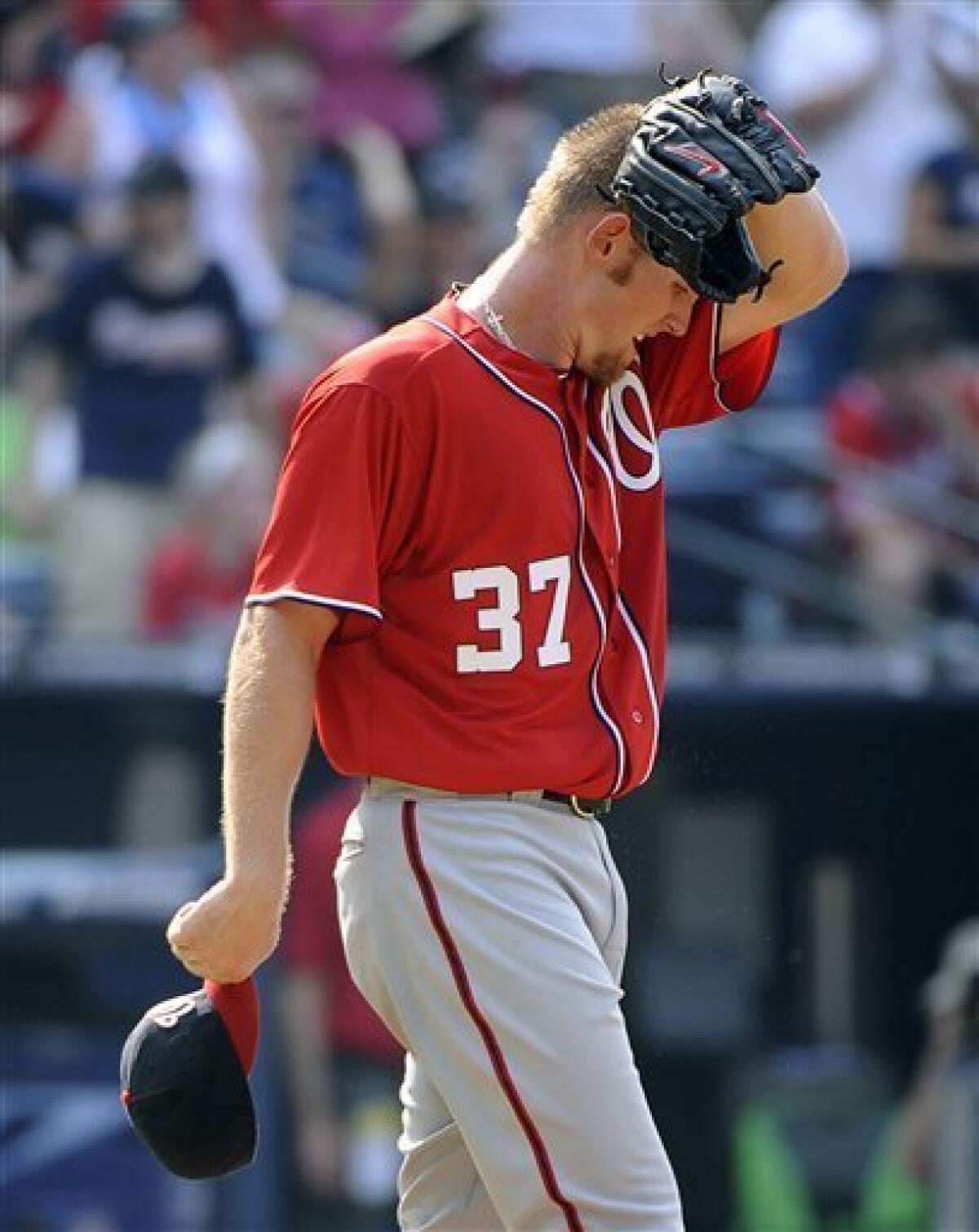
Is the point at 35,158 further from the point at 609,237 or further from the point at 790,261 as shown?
the point at 609,237

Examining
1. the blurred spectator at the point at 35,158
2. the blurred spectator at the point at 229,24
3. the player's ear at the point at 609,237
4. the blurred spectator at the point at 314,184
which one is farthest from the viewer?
the blurred spectator at the point at 229,24

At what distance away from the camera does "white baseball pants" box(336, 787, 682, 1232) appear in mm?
3289

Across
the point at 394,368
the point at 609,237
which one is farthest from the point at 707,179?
the point at 394,368

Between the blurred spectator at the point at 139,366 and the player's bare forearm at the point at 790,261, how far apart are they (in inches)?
152

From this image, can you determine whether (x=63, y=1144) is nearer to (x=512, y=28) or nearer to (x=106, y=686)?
(x=106, y=686)

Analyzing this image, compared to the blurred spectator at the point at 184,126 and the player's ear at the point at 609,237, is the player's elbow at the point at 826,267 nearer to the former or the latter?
the player's ear at the point at 609,237

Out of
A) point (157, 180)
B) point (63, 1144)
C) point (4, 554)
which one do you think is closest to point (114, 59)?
point (157, 180)

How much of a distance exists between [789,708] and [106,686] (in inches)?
67.8

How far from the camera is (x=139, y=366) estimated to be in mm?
7609

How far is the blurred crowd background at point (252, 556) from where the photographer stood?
6.80 meters

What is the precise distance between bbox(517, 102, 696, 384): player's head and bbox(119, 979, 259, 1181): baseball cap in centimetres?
94

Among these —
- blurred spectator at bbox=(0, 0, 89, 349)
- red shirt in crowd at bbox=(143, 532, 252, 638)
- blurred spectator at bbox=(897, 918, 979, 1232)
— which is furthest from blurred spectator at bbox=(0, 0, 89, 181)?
blurred spectator at bbox=(897, 918, 979, 1232)

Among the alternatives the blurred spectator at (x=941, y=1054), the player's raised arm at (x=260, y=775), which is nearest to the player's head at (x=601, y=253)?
the player's raised arm at (x=260, y=775)

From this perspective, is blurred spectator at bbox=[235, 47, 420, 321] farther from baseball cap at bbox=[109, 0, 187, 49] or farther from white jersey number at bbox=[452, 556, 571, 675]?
white jersey number at bbox=[452, 556, 571, 675]
